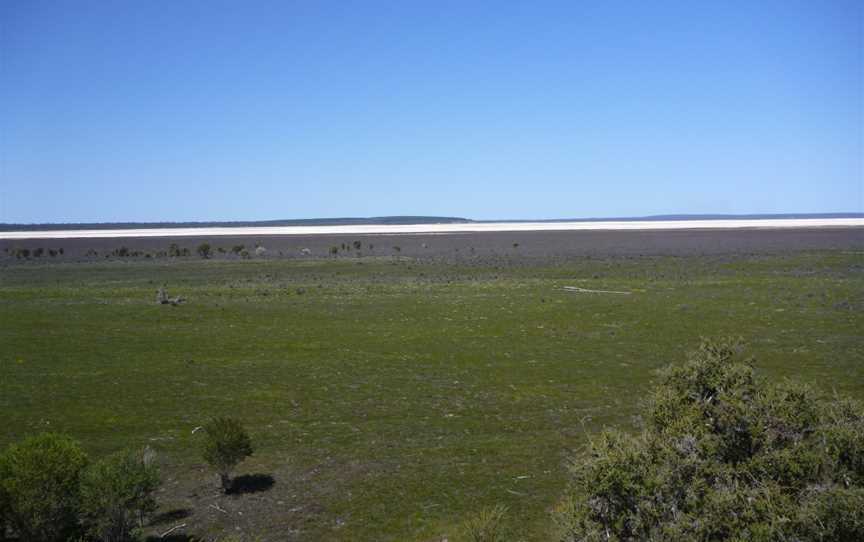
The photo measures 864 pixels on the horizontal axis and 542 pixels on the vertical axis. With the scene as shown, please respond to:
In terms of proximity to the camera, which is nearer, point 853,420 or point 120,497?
point 853,420

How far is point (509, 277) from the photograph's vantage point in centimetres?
4391

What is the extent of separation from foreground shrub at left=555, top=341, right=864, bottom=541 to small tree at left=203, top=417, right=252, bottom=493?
6121mm

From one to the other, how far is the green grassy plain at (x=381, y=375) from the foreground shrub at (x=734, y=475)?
3223 millimetres

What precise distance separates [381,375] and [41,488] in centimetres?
1044

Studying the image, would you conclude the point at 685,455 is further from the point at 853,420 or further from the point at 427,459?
the point at 427,459

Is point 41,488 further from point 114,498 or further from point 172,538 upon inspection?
point 172,538

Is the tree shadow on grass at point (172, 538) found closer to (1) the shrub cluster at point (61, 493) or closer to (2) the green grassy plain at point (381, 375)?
(2) the green grassy plain at point (381, 375)

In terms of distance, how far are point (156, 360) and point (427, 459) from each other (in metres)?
11.7

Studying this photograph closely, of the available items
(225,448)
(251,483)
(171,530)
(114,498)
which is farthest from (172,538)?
(251,483)

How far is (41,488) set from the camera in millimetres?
7664

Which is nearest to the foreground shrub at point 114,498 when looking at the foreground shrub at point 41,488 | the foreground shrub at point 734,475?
the foreground shrub at point 41,488

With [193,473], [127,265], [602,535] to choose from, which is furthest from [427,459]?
[127,265]

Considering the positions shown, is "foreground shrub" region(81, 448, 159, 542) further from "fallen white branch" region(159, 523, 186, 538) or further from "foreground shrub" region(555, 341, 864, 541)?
"foreground shrub" region(555, 341, 864, 541)

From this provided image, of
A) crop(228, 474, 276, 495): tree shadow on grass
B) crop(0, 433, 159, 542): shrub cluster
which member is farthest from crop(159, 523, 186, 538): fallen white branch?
crop(228, 474, 276, 495): tree shadow on grass
